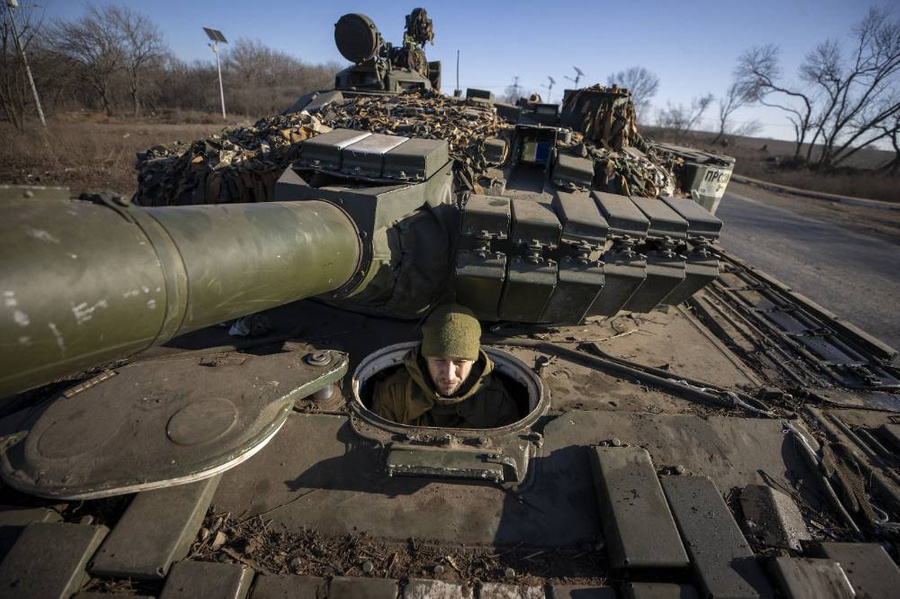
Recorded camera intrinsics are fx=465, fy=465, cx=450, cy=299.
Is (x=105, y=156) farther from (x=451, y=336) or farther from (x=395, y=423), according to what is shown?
(x=395, y=423)

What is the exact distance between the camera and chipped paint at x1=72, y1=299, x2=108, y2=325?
1517 millimetres

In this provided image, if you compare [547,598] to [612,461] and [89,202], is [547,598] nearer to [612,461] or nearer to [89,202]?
[612,461]

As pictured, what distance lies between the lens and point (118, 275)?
1.62m

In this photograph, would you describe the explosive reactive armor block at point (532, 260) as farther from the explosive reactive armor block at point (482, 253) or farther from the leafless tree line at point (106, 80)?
the leafless tree line at point (106, 80)

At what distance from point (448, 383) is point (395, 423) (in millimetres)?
694

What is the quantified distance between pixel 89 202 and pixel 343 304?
8.17 ft

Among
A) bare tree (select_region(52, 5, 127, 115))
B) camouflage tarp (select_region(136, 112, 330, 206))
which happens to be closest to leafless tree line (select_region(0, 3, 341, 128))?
bare tree (select_region(52, 5, 127, 115))

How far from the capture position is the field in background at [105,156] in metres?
14.5

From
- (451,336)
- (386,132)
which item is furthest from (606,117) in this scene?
(451,336)

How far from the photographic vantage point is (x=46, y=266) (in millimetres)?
1427

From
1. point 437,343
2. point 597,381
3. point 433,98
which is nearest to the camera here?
point 437,343

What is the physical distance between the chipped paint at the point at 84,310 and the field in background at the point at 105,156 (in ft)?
46.1

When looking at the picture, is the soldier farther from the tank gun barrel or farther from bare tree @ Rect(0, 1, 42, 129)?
bare tree @ Rect(0, 1, 42, 129)

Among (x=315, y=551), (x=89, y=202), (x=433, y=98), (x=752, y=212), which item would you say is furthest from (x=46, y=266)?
(x=752, y=212)
